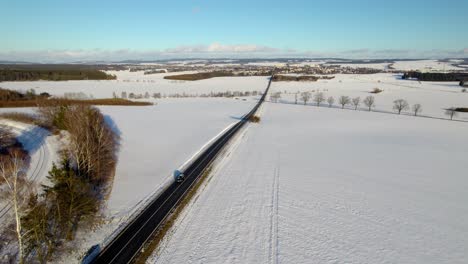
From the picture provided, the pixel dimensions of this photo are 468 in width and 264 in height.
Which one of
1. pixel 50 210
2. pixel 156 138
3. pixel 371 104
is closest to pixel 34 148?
pixel 156 138

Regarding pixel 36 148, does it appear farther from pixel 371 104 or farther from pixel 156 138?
pixel 371 104

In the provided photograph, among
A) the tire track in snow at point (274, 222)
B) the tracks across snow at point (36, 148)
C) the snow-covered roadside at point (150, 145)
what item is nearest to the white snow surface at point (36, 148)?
the tracks across snow at point (36, 148)

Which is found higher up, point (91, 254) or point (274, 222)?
point (91, 254)

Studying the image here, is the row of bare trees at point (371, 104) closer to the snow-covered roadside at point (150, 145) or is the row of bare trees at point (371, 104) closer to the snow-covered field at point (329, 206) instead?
the snow-covered roadside at point (150, 145)

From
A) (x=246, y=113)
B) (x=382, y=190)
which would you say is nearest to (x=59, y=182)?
(x=382, y=190)

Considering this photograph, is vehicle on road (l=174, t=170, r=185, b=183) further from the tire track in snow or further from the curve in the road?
the curve in the road

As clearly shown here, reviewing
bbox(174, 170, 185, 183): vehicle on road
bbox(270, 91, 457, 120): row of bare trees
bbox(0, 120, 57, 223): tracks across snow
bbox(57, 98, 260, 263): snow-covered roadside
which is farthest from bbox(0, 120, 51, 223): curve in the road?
bbox(270, 91, 457, 120): row of bare trees
